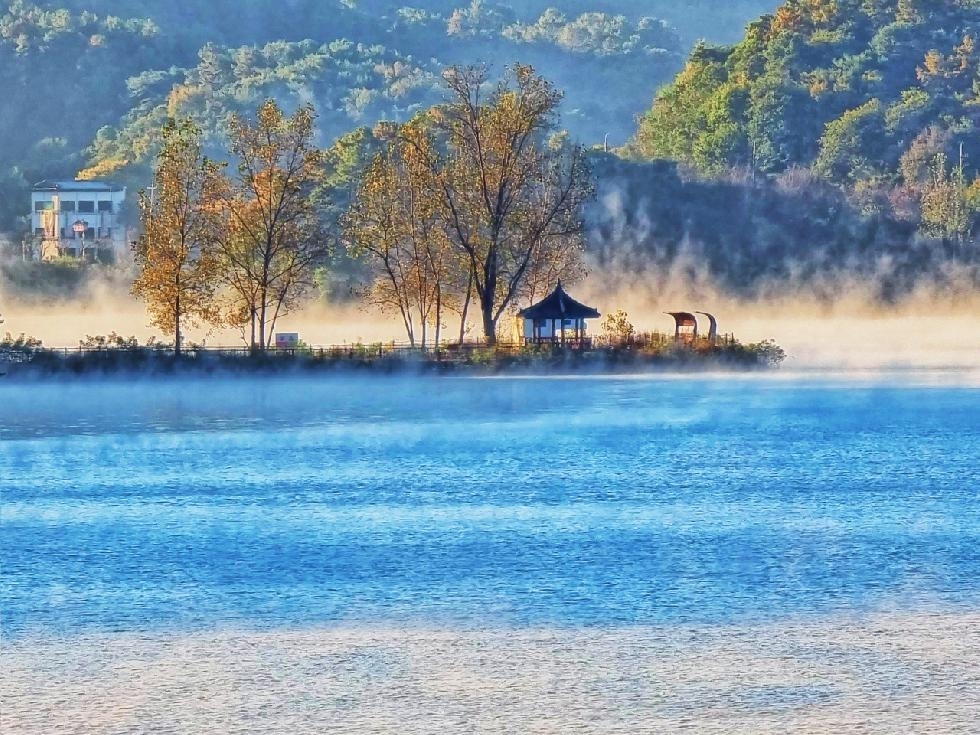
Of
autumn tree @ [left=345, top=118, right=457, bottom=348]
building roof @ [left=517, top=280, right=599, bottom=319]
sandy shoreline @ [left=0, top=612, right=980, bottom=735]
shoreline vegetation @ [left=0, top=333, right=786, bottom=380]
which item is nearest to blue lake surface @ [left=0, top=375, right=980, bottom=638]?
sandy shoreline @ [left=0, top=612, right=980, bottom=735]

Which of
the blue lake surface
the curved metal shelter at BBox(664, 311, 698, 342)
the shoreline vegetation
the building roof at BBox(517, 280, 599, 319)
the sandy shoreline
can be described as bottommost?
the sandy shoreline

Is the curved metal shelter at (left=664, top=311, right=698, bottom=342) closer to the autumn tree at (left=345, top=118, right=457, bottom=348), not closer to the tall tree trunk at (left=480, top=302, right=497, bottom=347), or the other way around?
the tall tree trunk at (left=480, top=302, right=497, bottom=347)

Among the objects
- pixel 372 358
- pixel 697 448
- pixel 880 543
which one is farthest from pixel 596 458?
pixel 372 358

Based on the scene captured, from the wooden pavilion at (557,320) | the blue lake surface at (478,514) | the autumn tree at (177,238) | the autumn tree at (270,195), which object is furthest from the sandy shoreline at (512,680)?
the wooden pavilion at (557,320)

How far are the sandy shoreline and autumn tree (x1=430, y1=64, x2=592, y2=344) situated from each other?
59.5 meters

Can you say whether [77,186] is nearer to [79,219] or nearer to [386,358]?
[79,219]

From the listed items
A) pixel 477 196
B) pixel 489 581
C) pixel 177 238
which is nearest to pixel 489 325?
pixel 477 196

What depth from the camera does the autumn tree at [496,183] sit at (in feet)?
254

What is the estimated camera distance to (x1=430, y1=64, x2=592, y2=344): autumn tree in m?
77.6

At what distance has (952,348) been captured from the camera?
112812mm

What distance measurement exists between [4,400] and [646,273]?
79376 millimetres

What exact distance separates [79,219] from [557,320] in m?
66.3

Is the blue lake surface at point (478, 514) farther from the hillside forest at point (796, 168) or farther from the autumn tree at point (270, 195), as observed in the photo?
the hillside forest at point (796, 168)

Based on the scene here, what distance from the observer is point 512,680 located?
634 inches
